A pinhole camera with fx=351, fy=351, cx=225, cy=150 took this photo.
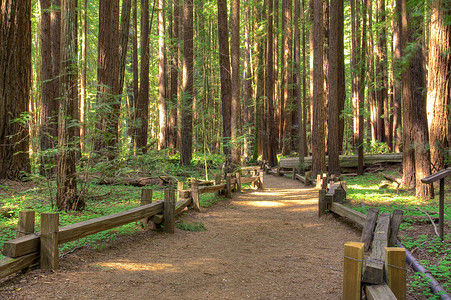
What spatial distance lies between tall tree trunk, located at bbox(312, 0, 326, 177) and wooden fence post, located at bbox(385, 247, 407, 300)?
13028 millimetres

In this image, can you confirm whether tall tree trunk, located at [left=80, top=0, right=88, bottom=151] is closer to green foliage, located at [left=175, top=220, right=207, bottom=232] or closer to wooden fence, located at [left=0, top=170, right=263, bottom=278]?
wooden fence, located at [left=0, top=170, right=263, bottom=278]

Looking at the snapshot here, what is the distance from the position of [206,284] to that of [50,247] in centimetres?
201

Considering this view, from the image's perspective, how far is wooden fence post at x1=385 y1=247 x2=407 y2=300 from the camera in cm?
320

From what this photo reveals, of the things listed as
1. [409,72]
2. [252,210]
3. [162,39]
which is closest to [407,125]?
[409,72]

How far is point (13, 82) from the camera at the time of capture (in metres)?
9.79

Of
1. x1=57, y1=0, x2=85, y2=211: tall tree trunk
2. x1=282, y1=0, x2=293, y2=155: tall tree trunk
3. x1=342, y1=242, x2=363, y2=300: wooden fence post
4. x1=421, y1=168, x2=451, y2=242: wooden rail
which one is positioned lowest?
x1=342, y1=242, x2=363, y2=300: wooden fence post

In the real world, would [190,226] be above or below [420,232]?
Result: below

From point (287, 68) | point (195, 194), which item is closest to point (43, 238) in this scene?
point (195, 194)

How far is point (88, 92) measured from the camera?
7848mm

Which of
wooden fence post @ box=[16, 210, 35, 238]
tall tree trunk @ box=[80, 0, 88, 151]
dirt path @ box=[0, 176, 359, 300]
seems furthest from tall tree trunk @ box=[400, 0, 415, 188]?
wooden fence post @ box=[16, 210, 35, 238]

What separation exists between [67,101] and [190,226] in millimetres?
3637

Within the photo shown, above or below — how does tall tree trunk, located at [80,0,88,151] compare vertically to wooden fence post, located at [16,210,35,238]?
above

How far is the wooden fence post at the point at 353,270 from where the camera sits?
3.26 meters

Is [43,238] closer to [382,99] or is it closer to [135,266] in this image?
[135,266]
